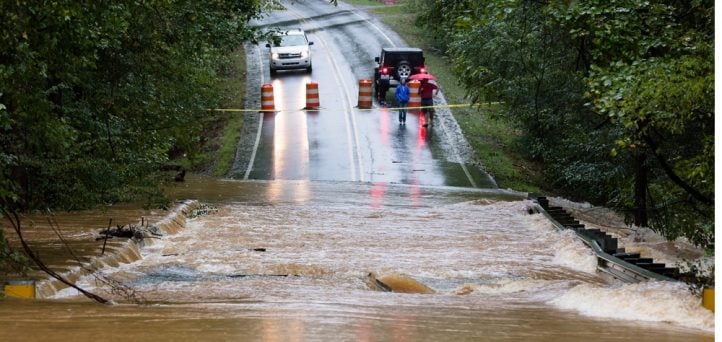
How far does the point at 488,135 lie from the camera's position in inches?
1544

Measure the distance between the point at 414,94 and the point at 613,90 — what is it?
2834cm

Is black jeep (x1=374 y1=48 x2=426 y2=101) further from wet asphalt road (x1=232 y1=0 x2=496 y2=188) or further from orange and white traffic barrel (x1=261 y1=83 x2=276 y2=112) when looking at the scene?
orange and white traffic barrel (x1=261 y1=83 x2=276 y2=112)

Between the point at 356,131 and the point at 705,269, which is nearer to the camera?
the point at 705,269

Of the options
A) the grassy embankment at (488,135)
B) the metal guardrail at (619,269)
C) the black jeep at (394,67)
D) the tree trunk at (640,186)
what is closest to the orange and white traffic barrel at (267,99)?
the black jeep at (394,67)

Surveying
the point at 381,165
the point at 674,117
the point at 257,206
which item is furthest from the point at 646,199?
the point at 381,165

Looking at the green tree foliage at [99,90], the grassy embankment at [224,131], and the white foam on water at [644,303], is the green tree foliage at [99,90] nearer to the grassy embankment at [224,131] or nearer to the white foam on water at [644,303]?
the grassy embankment at [224,131]

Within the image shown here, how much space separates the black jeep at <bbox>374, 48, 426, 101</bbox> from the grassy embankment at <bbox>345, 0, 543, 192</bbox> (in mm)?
1615

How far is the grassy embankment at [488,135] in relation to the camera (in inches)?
1299

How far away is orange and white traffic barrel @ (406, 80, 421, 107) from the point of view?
42.1 m

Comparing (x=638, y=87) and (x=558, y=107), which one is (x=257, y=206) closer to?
(x=558, y=107)

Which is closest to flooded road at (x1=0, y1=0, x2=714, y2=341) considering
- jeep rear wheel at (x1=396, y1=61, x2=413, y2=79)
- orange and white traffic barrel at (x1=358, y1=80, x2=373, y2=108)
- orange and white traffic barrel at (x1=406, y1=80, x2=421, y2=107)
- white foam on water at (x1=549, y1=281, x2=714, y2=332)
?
white foam on water at (x1=549, y1=281, x2=714, y2=332)

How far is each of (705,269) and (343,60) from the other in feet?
132

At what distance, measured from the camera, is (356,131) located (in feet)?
126

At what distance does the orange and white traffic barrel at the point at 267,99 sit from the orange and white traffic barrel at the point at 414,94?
188 inches
